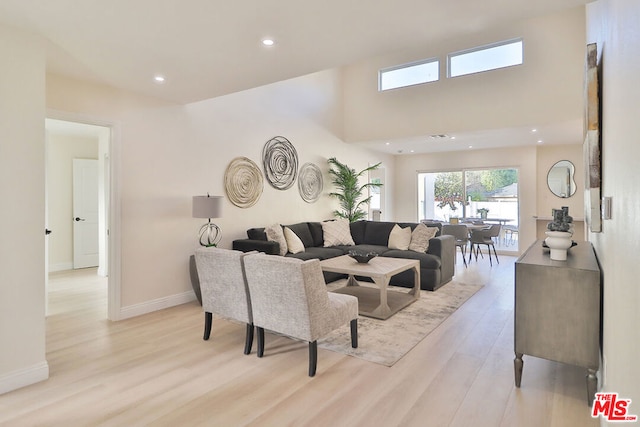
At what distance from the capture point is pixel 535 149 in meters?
7.84

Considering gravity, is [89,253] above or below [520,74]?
below

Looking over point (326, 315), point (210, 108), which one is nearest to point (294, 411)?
point (326, 315)

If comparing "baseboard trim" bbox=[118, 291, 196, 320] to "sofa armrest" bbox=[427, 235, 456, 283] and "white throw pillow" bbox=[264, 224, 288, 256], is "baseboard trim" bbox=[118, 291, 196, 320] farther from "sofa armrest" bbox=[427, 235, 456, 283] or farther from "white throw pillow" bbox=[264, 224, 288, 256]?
"sofa armrest" bbox=[427, 235, 456, 283]

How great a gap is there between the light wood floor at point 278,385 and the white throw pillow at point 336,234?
8.91 feet

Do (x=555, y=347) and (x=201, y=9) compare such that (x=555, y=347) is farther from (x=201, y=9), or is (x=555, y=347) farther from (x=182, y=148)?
(x=182, y=148)

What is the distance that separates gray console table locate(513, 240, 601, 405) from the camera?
2158mm

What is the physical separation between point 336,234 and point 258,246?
176 cm

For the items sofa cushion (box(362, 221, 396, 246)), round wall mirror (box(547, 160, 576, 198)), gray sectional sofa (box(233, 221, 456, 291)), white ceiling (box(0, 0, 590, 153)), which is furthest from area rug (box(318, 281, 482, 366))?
round wall mirror (box(547, 160, 576, 198))

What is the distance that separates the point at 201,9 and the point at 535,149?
7.84 metres

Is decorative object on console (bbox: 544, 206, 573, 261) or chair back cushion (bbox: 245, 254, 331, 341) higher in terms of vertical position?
decorative object on console (bbox: 544, 206, 573, 261)

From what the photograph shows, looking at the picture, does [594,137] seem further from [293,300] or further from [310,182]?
[310,182]

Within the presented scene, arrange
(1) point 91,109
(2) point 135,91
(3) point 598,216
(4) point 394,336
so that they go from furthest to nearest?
1. (2) point 135,91
2. (1) point 91,109
3. (4) point 394,336
4. (3) point 598,216

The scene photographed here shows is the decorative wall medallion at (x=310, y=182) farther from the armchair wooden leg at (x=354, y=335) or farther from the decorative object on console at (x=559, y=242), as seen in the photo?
the decorative object on console at (x=559, y=242)

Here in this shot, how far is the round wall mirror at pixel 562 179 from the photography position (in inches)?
299
